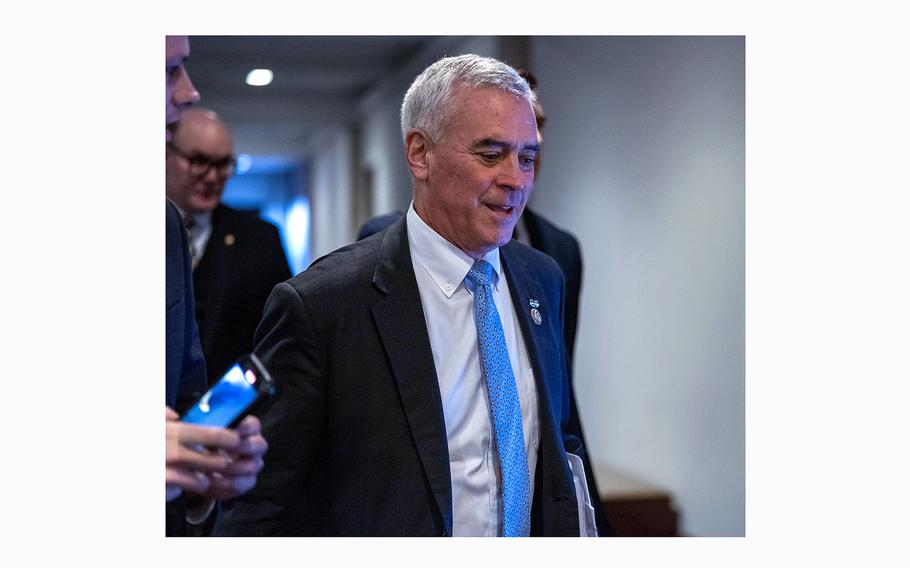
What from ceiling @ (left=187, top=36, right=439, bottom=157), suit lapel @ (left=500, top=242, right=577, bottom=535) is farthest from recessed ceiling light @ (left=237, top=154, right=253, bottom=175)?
suit lapel @ (left=500, top=242, right=577, bottom=535)

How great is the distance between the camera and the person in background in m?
1.69

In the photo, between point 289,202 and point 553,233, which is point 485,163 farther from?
point 289,202

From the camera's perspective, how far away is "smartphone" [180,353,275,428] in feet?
Answer: 5.48

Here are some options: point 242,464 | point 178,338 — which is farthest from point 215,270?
point 242,464

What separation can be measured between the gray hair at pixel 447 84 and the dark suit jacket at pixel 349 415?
29 centimetres

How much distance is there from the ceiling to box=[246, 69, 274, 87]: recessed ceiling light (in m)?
0.02

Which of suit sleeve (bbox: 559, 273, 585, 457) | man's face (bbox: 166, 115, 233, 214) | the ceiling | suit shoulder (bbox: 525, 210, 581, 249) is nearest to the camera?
suit sleeve (bbox: 559, 273, 585, 457)

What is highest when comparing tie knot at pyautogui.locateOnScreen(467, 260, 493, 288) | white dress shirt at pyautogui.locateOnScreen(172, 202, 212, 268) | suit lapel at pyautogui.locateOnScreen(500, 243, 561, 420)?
white dress shirt at pyautogui.locateOnScreen(172, 202, 212, 268)

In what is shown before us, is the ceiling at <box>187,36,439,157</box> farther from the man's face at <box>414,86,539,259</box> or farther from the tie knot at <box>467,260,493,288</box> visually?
the tie knot at <box>467,260,493,288</box>

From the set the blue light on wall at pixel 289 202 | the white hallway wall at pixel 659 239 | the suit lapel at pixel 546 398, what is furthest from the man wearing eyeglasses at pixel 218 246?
the blue light on wall at pixel 289 202

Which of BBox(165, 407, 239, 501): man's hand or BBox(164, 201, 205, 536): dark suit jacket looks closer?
BBox(165, 407, 239, 501): man's hand

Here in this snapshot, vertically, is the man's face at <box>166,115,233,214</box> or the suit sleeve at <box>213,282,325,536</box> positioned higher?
the man's face at <box>166,115,233,214</box>

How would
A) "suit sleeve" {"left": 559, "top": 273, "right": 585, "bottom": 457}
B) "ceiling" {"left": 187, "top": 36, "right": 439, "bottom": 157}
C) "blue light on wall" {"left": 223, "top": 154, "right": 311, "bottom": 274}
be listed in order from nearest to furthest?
"suit sleeve" {"left": 559, "top": 273, "right": 585, "bottom": 457}
"ceiling" {"left": 187, "top": 36, "right": 439, "bottom": 157}
"blue light on wall" {"left": 223, "top": 154, "right": 311, "bottom": 274}
